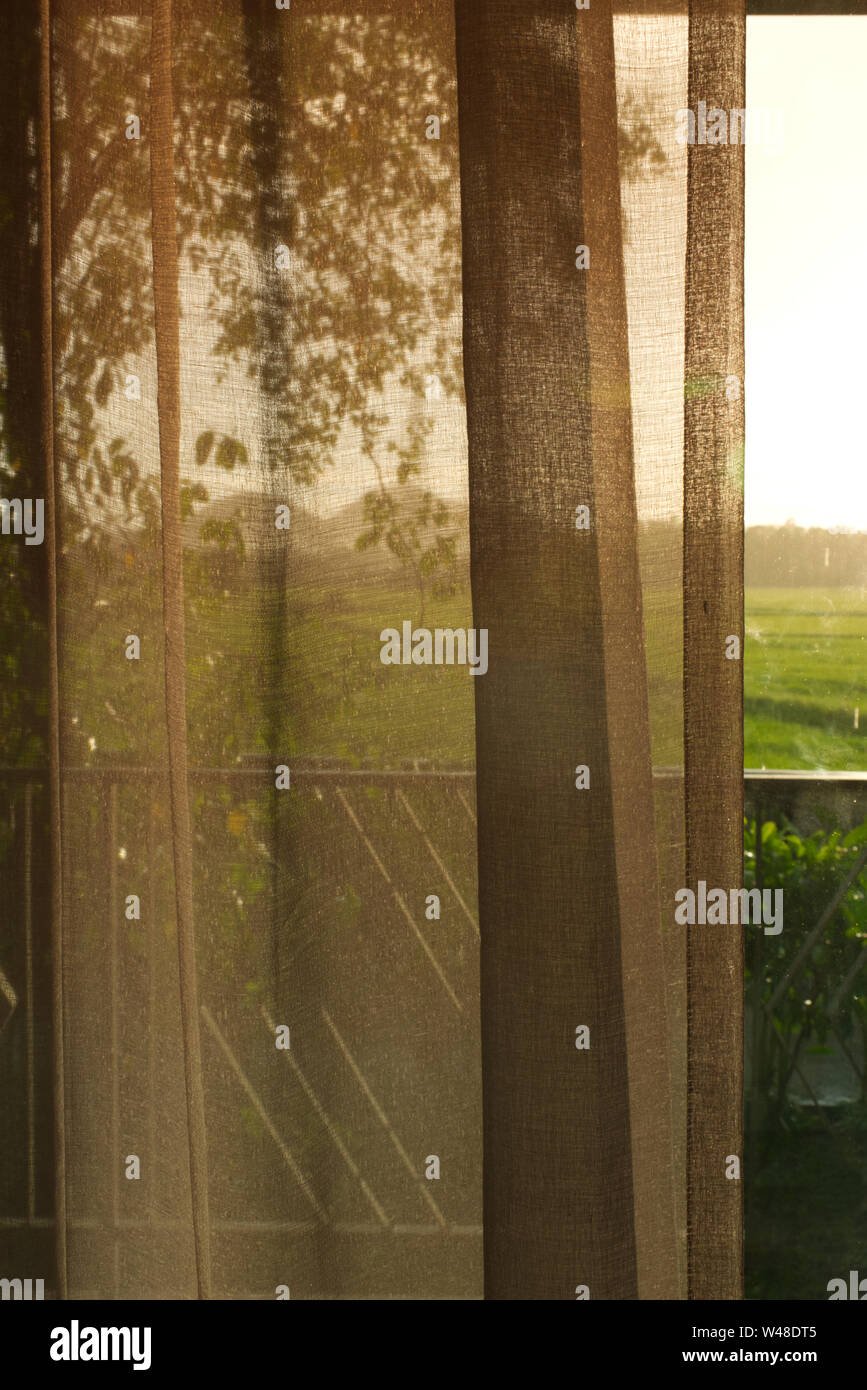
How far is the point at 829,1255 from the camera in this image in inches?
45.7

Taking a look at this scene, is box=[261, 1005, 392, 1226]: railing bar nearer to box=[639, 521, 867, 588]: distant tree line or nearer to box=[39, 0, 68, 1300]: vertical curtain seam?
box=[39, 0, 68, 1300]: vertical curtain seam

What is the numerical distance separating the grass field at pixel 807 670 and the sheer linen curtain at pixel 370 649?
23 cm

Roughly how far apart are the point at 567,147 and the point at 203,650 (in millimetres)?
689

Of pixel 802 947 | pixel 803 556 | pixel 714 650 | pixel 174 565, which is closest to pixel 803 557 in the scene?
pixel 803 556

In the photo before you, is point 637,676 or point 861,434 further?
point 861,434

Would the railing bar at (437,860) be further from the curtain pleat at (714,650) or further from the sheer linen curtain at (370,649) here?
the curtain pleat at (714,650)

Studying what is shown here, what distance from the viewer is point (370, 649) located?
3.51 ft

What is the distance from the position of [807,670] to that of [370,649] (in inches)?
23.3

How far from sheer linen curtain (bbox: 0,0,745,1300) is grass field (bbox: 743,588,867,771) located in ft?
0.76

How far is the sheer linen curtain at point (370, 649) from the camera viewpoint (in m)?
0.99

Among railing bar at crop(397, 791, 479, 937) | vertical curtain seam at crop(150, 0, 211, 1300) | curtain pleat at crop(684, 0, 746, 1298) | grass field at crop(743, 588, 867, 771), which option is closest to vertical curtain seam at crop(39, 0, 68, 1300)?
vertical curtain seam at crop(150, 0, 211, 1300)

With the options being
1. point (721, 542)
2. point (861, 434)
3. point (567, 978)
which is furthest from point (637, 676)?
point (861, 434)

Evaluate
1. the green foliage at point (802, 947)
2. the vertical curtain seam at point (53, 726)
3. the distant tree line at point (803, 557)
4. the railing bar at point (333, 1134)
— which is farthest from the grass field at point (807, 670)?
the vertical curtain seam at point (53, 726)
